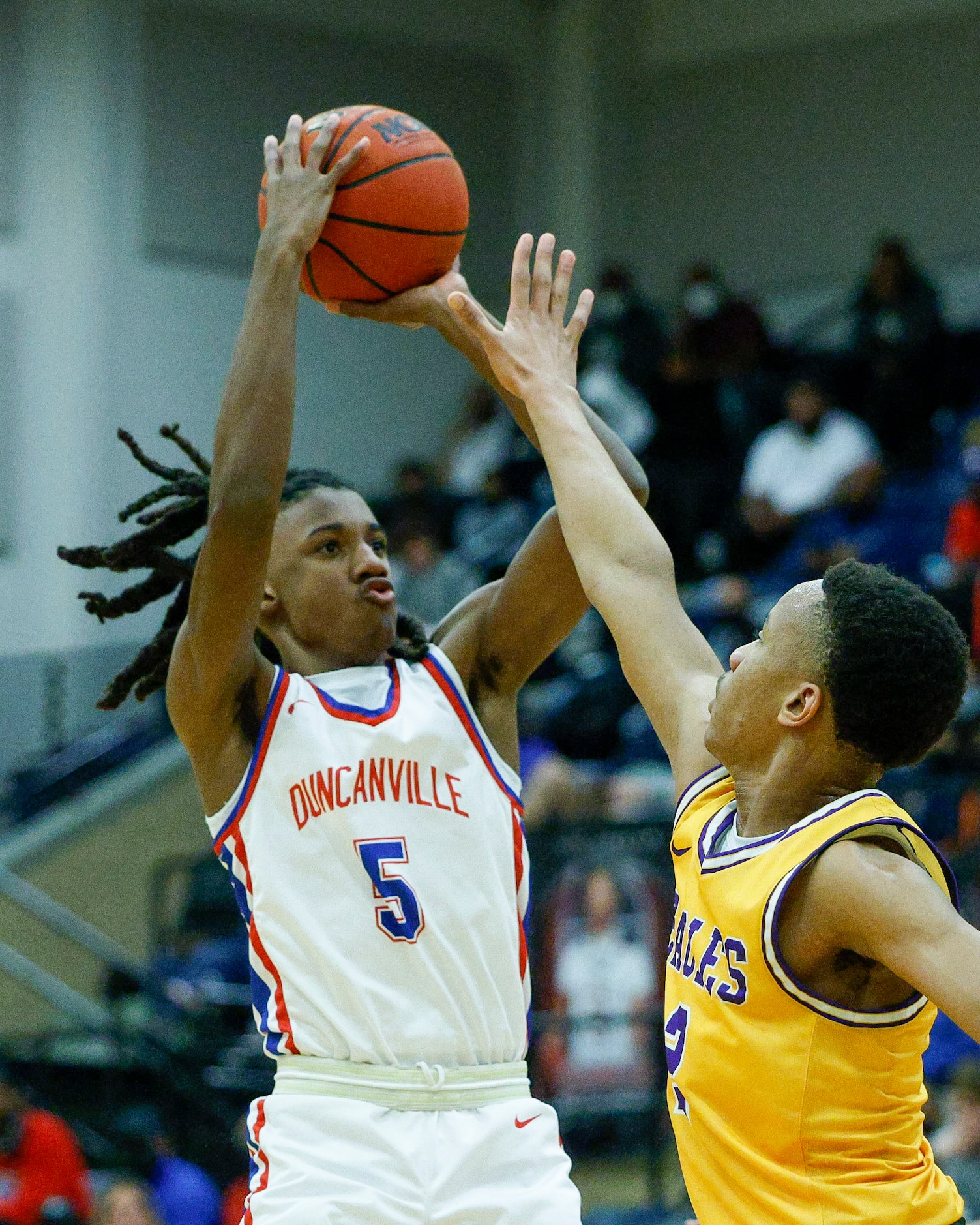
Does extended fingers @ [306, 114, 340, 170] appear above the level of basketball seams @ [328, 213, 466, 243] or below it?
above

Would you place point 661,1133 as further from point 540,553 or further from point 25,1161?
point 540,553

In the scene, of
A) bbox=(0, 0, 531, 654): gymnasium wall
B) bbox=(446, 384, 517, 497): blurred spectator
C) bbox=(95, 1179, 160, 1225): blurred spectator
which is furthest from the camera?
bbox=(446, 384, 517, 497): blurred spectator

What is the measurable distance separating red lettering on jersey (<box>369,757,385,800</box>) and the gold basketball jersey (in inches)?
34.8

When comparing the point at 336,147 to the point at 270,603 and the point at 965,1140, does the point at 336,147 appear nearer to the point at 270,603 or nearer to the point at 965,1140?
the point at 270,603

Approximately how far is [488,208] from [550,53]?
56.8 inches

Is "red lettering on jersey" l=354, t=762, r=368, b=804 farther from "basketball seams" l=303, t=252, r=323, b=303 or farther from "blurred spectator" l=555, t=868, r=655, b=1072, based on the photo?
"blurred spectator" l=555, t=868, r=655, b=1072

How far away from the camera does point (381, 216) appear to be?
341 cm

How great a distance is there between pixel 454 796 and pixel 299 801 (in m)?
0.30

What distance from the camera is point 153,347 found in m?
13.3

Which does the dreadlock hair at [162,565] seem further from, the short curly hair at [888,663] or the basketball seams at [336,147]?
the short curly hair at [888,663]

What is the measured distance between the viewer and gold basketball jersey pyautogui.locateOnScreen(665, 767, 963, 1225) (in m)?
2.54

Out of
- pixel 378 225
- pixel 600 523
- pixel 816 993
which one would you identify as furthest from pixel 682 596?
pixel 816 993

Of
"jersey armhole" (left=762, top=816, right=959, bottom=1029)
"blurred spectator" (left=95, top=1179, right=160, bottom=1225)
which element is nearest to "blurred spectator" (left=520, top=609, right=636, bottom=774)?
"blurred spectator" (left=95, top=1179, right=160, bottom=1225)

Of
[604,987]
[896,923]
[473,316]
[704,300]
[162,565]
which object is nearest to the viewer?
[896,923]
